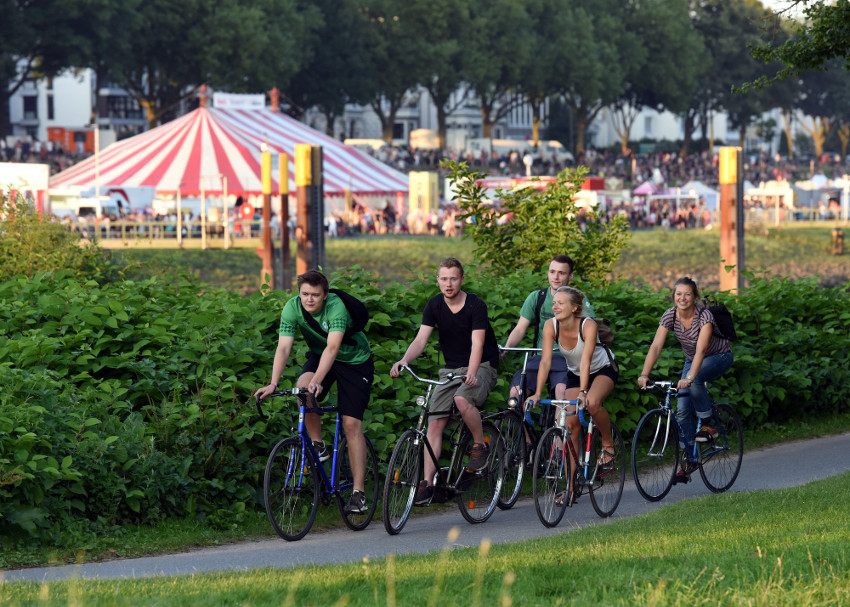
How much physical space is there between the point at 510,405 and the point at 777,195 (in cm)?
6498

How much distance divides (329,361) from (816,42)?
5.64 metres

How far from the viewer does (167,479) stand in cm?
891

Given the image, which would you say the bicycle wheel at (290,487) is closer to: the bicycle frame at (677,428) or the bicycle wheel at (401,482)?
the bicycle wheel at (401,482)

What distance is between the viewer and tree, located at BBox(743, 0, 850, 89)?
11.2 metres

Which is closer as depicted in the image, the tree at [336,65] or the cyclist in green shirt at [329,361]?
the cyclist in green shirt at [329,361]

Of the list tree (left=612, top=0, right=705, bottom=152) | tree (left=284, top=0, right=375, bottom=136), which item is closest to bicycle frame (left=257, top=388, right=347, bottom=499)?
tree (left=284, top=0, right=375, bottom=136)

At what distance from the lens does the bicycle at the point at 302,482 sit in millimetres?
8375

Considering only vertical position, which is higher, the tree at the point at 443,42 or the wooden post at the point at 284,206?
the tree at the point at 443,42

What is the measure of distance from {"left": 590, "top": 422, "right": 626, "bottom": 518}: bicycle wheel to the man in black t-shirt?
89cm

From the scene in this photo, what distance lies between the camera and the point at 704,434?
1020 centimetres

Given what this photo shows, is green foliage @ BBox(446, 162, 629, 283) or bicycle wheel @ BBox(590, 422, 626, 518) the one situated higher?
green foliage @ BBox(446, 162, 629, 283)

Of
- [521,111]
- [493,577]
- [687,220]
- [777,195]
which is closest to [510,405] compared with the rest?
[493,577]

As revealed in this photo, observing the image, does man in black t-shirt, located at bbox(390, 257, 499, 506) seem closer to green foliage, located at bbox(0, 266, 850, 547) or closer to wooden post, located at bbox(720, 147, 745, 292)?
green foliage, located at bbox(0, 266, 850, 547)

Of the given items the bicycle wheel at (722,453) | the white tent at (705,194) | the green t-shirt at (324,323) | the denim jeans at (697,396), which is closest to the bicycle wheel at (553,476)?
the green t-shirt at (324,323)
